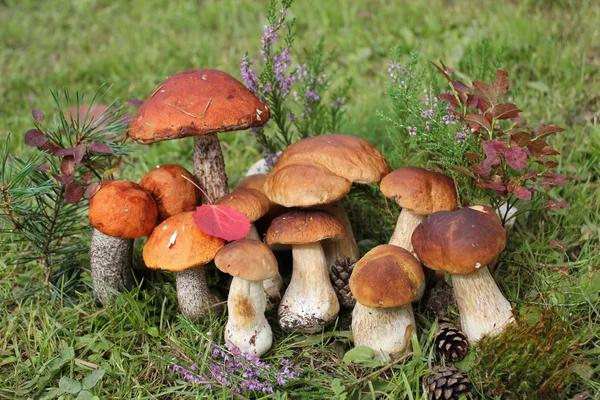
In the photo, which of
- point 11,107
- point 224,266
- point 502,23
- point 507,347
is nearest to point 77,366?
point 224,266

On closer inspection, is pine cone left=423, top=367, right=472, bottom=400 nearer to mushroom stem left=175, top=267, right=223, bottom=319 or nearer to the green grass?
the green grass

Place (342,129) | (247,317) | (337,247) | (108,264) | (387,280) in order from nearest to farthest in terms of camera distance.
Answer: (387,280) < (247,317) < (108,264) < (337,247) < (342,129)

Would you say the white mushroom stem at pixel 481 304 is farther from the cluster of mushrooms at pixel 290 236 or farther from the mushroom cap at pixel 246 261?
the mushroom cap at pixel 246 261

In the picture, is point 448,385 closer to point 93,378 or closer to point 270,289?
point 270,289

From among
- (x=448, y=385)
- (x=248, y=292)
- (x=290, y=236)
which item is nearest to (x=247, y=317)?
(x=248, y=292)

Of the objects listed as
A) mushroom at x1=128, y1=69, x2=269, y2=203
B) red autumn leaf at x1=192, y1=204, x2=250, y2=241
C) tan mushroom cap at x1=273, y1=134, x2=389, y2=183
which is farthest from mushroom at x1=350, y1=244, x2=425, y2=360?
mushroom at x1=128, y1=69, x2=269, y2=203

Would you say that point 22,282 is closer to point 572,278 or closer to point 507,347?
point 507,347
